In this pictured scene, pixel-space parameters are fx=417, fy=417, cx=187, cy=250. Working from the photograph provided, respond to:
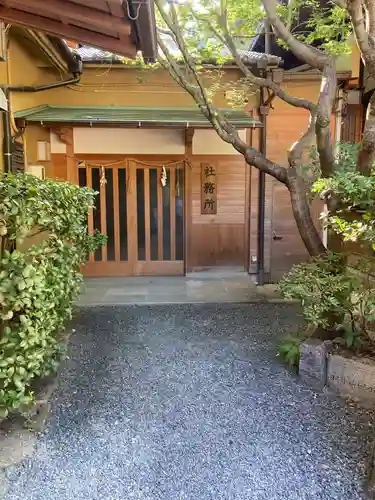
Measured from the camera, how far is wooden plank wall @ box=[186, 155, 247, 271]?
8.90m

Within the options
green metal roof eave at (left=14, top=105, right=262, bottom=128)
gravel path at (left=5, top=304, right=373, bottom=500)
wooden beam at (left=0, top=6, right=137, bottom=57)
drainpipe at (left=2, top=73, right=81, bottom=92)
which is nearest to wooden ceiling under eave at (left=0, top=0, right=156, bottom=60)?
wooden beam at (left=0, top=6, right=137, bottom=57)

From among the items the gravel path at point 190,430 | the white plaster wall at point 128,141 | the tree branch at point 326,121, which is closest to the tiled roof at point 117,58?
the white plaster wall at point 128,141

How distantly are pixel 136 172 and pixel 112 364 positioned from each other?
203 inches

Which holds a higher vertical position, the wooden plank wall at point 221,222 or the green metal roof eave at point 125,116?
the green metal roof eave at point 125,116

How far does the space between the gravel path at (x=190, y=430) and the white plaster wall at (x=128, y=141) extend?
15.3ft

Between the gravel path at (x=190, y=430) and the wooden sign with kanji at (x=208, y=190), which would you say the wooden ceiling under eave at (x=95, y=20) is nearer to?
the gravel path at (x=190, y=430)

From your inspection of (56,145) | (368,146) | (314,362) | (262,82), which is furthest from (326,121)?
(56,145)

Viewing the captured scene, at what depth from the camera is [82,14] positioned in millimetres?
2941

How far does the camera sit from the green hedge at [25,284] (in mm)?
2955

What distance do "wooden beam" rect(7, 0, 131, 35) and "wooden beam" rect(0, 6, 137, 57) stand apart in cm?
19

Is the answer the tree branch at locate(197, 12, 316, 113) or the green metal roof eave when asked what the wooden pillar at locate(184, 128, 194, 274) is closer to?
the green metal roof eave

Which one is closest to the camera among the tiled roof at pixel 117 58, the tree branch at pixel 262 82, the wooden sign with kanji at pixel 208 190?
the tree branch at pixel 262 82

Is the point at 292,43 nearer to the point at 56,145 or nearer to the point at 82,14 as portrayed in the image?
the point at 82,14

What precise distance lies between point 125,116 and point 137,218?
226 cm
